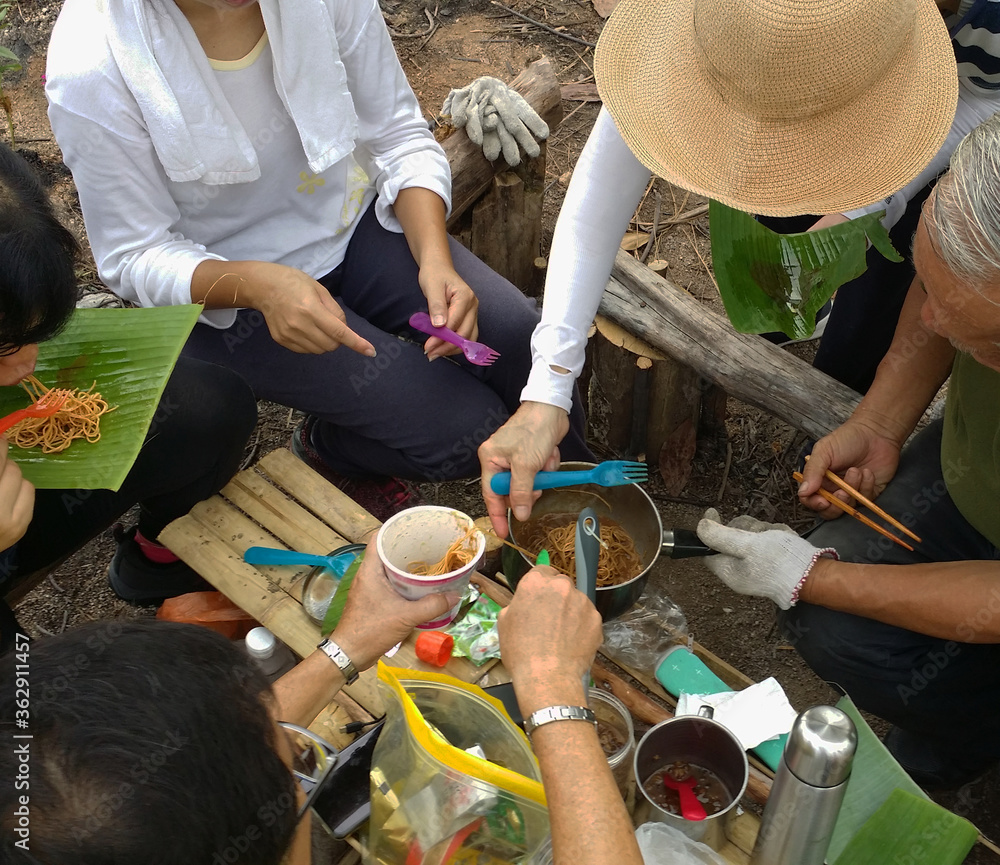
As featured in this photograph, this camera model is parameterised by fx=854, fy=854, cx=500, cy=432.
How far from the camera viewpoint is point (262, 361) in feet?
7.98

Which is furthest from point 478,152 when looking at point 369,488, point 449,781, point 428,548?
point 449,781

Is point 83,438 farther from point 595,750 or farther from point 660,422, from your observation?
point 660,422

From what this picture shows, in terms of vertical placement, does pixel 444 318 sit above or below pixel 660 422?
above

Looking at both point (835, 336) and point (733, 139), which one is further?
point (835, 336)

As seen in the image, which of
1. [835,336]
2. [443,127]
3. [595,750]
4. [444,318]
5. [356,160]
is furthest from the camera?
[443,127]

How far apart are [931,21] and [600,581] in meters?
1.34

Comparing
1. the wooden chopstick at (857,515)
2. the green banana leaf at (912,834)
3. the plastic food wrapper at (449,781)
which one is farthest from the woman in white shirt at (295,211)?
the green banana leaf at (912,834)

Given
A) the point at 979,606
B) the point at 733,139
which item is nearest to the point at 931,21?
the point at 733,139

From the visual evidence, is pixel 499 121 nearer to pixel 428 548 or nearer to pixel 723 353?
pixel 723 353

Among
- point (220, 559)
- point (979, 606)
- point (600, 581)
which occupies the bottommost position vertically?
point (220, 559)

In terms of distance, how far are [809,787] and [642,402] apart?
1975 mm

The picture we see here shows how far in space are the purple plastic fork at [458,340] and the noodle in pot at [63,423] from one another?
2.72ft

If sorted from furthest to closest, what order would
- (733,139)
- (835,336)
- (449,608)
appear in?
(835,336), (449,608), (733,139)

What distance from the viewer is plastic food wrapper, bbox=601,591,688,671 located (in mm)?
1988
